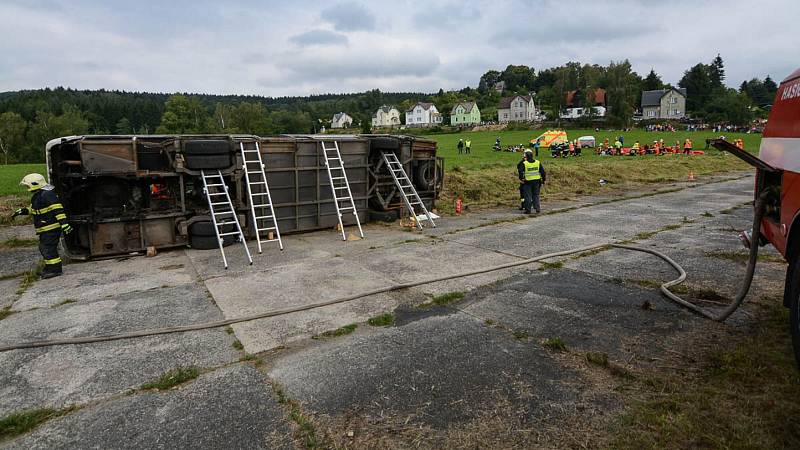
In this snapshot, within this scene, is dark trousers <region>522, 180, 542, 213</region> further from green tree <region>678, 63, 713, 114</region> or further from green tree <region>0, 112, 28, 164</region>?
green tree <region>678, 63, 713, 114</region>

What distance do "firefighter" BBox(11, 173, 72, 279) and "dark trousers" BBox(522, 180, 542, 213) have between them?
1112 centimetres

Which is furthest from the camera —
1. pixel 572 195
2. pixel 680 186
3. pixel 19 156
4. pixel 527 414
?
Answer: pixel 19 156

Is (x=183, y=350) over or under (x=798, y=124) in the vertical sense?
under

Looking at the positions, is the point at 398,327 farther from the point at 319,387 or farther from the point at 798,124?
the point at 798,124

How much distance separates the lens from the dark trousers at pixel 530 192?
1356 centimetres

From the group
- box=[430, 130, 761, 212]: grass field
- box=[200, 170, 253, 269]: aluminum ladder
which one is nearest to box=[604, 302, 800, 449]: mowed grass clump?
box=[200, 170, 253, 269]: aluminum ladder

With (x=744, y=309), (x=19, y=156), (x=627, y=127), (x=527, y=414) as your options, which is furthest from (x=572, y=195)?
(x=19, y=156)

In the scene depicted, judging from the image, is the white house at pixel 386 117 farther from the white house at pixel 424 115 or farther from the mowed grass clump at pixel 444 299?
the mowed grass clump at pixel 444 299

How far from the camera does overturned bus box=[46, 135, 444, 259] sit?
351 inches

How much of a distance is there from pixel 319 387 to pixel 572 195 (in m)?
16.1

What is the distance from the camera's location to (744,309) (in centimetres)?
567

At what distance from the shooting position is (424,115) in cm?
13050

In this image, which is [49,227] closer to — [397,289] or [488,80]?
[397,289]

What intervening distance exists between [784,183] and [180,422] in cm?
561
